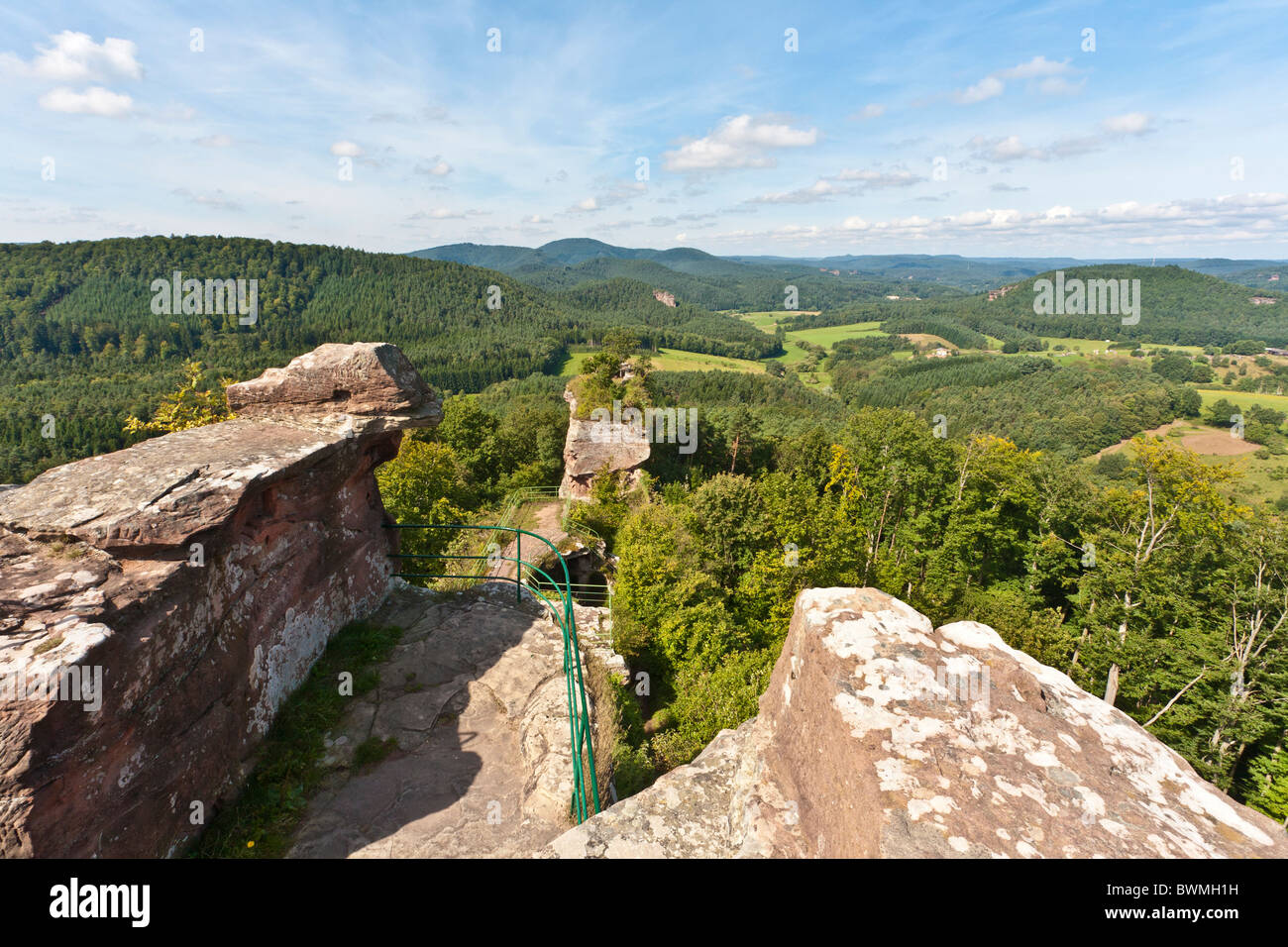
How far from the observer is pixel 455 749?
327 inches

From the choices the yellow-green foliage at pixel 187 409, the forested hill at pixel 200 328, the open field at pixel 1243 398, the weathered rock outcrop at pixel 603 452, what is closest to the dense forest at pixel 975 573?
the weathered rock outcrop at pixel 603 452

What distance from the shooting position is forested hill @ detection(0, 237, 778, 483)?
11312 centimetres

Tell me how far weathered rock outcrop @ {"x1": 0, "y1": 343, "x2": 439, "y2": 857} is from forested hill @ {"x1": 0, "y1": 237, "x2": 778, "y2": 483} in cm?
9277

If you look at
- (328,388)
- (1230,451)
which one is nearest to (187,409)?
(328,388)

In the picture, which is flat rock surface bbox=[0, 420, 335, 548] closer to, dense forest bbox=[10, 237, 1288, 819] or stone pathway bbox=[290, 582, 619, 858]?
stone pathway bbox=[290, 582, 619, 858]

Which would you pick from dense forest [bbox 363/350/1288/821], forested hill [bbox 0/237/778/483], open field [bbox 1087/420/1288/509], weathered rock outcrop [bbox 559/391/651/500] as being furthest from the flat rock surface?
forested hill [bbox 0/237/778/483]

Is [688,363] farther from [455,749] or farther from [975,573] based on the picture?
[455,749]

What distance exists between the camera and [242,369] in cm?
11606

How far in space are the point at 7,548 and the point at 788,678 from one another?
903 centimetres

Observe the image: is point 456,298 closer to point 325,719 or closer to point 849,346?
point 849,346

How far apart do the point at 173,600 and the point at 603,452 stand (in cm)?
3058

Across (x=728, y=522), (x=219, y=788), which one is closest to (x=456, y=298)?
(x=728, y=522)

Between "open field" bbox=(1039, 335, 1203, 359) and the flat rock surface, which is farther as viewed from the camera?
"open field" bbox=(1039, 335, 1203, 359)

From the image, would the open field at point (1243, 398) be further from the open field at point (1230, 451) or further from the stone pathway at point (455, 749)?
the stone pathway at point (455, 749)
